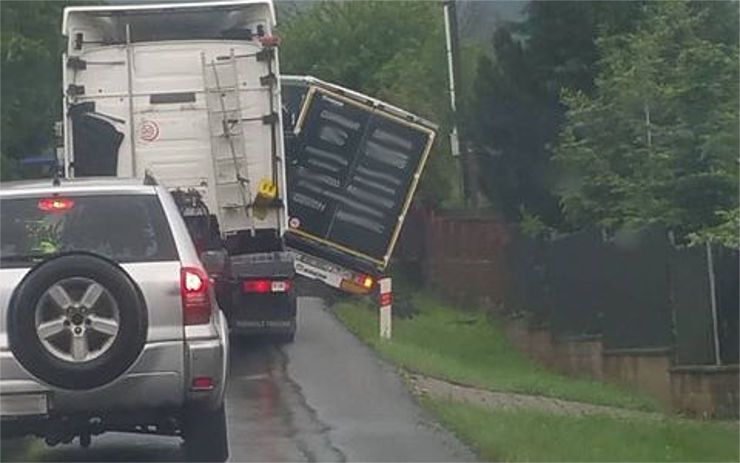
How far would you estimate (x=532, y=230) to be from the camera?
25.9 m

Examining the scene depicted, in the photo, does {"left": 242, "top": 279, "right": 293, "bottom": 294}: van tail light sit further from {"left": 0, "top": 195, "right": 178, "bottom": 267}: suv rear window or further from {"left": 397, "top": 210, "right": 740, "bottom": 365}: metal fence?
{"left": 0, "top": 195, "right": 178, "bottom": 267}: suv rear window

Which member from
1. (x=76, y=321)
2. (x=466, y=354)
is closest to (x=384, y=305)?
(x=466, y=354)

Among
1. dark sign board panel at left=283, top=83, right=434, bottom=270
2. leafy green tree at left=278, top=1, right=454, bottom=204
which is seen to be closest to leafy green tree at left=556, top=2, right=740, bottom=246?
dark sign board panel at left=283, top=83, right=434, bottom=270

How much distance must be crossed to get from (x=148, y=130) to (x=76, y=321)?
9.04 metres

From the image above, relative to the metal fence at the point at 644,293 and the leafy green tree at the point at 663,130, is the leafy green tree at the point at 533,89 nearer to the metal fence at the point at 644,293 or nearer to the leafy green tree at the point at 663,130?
the leafy green tree at the point at 663,130

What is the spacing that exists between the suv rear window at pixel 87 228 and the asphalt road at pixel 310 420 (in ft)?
6.07

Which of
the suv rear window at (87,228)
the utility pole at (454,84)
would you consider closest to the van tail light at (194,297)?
the suv rear window at (87,228)

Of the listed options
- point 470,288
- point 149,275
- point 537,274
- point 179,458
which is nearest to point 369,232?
point 537,274

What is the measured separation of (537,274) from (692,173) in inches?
141

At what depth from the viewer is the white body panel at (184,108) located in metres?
17.5

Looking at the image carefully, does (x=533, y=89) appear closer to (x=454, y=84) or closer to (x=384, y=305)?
(x=384, y=305)

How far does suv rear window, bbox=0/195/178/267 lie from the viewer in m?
A: 9.25

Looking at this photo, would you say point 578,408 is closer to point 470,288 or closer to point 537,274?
point 537,274

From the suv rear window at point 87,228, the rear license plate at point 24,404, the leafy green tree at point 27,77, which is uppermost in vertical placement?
the leafy green tree at point 27,77
